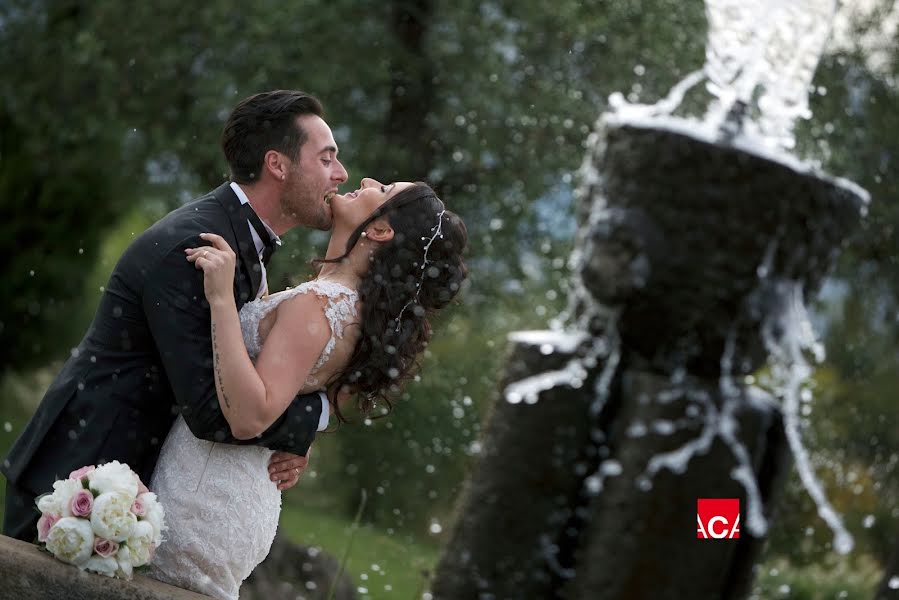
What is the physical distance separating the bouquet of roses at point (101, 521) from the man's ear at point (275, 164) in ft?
2.78

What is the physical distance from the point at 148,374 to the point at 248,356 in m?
0.30

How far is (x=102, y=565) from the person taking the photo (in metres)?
2.82

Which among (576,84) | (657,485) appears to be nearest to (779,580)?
(576,84)

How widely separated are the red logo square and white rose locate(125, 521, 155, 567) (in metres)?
1.71

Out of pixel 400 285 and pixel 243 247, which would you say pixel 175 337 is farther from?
pixel 400 285

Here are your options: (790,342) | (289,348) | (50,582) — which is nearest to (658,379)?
(790,342)

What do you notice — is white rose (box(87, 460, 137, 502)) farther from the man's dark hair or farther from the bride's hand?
the man's dark hair

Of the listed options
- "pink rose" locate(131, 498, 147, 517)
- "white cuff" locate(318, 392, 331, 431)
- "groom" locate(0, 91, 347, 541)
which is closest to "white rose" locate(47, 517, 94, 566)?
"pink rose" locate(131, 498, 147, 517)

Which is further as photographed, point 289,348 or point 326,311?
point 326,311

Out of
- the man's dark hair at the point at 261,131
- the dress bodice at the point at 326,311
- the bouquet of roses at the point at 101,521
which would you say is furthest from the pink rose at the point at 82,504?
the man's dark hair at the point at 261,131

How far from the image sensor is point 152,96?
9297mm

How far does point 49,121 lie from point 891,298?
6.63 meters

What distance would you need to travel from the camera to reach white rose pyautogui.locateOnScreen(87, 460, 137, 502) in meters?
2.85

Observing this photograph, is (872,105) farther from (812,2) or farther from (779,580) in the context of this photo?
(812,2)
